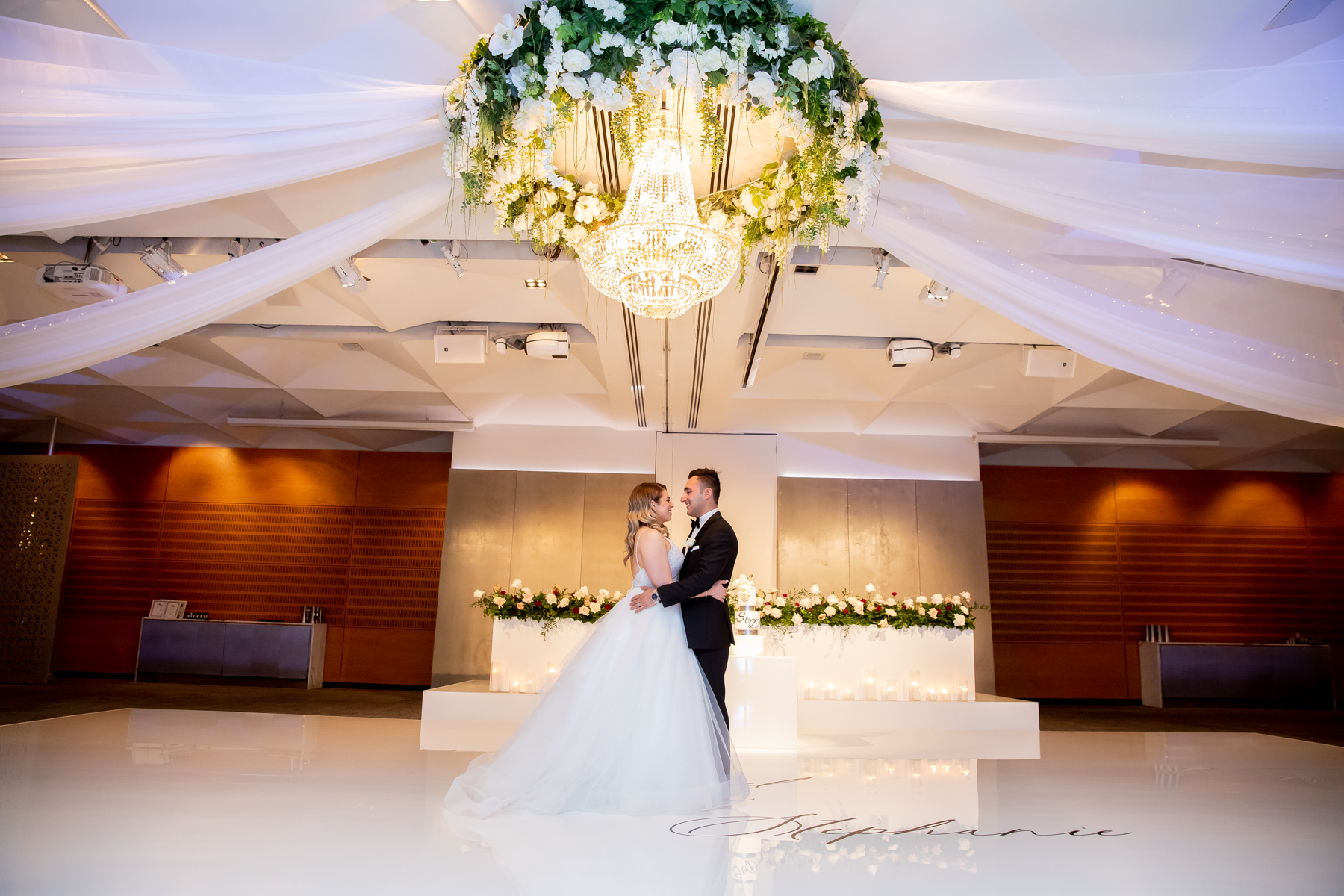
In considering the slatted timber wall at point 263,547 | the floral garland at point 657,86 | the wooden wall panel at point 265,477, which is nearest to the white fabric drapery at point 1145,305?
the floral garland at point 657,86

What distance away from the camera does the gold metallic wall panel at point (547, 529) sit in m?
11.6

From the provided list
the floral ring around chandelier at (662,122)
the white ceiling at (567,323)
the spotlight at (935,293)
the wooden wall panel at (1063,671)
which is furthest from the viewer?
the wooden wall panel at (1063,671)

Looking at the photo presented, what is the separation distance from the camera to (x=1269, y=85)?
2.79 m

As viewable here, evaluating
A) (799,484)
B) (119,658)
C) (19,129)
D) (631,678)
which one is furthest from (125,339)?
(119,658)

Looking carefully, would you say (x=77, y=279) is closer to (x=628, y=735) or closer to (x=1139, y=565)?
(x=628, y=735)

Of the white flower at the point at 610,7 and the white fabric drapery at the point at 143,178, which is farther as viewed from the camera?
the white flower at the point at 610,7

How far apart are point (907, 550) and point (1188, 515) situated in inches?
187

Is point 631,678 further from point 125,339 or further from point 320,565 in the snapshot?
point 320,565

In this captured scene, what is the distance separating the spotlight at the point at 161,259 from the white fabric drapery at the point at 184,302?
201 cm

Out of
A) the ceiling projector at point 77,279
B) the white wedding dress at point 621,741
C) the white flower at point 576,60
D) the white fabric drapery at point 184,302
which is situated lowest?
the white wedding dress at point 621,741

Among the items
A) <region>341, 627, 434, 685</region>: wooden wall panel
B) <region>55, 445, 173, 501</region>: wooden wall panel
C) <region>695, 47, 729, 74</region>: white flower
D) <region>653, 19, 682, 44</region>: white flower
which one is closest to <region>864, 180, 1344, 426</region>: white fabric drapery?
<region>695, 47, 729, 74</region>: white flower

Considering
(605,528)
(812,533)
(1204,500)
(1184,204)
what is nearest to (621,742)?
(1184,204)

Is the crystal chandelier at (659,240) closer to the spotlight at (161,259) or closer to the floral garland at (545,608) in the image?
the spotlight at (161,259)

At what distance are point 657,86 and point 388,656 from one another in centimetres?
1090
